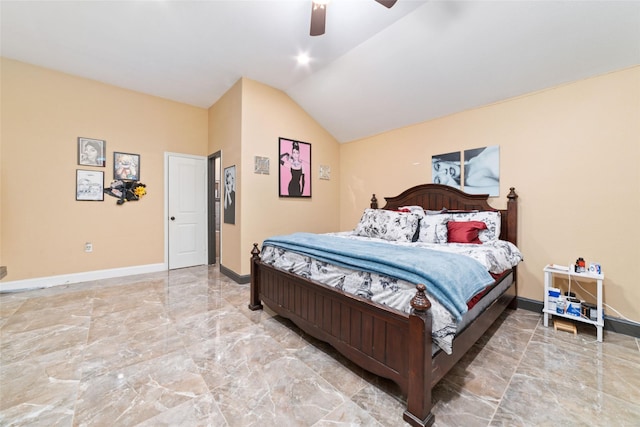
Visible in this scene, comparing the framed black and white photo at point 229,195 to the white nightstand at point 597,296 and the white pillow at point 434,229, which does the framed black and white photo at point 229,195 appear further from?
the white nightstand at point 597,296

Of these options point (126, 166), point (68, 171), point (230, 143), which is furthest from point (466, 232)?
point (68, 171)

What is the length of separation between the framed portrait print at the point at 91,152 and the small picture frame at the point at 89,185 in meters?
0.14

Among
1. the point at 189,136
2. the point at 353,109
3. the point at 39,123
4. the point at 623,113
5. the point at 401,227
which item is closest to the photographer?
the point at 623,113

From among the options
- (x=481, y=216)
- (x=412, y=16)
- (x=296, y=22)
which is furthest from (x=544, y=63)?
(x=296, y=22)

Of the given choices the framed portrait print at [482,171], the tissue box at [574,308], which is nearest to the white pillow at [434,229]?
the framed portrait print at [482,171]

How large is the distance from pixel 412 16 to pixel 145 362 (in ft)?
12.7

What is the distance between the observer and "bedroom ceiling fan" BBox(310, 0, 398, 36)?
1.94 meters

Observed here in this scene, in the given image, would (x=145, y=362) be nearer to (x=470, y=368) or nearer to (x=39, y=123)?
(x=470, y=368)

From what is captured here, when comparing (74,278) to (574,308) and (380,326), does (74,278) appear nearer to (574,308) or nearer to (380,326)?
(380,326)

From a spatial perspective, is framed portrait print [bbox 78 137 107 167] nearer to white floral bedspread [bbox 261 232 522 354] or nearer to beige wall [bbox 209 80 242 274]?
beige wall [bbox 209 80 242 274]

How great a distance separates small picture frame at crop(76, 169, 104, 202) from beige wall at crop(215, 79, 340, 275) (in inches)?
74.1

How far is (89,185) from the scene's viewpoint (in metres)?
3.90

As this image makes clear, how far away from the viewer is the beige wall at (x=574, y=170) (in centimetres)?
235

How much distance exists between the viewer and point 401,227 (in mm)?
3191
